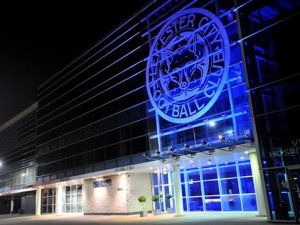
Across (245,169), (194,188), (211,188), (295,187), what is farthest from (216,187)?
(295,187)

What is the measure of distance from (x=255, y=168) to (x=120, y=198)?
17.7 metres

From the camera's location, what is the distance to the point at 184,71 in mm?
28609

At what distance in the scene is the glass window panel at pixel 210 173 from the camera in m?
31.0

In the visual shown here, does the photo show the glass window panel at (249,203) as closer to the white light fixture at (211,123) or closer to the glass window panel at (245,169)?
the glass window panel at (245,169)

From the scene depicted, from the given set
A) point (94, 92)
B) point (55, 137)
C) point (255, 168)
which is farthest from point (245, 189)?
point (55, 137)

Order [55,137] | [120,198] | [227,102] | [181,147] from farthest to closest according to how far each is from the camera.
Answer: [55,137] < [120,198] < [181,147] < [227,102]

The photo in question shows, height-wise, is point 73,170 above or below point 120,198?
above

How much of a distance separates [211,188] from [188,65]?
38.2 ft

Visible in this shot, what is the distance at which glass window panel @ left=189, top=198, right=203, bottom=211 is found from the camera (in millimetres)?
31734

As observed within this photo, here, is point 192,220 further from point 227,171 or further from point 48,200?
point 48,200

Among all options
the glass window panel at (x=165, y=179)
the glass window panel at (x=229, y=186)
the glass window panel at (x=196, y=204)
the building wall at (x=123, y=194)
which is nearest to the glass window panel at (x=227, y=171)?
the glass window panel at (x=229, y=186)

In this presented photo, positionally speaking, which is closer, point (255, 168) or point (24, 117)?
point (255, 168)

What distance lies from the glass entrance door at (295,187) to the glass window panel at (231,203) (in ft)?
36.0

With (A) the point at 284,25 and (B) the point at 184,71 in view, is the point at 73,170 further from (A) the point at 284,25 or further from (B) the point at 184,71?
(A) the point at 284,25
